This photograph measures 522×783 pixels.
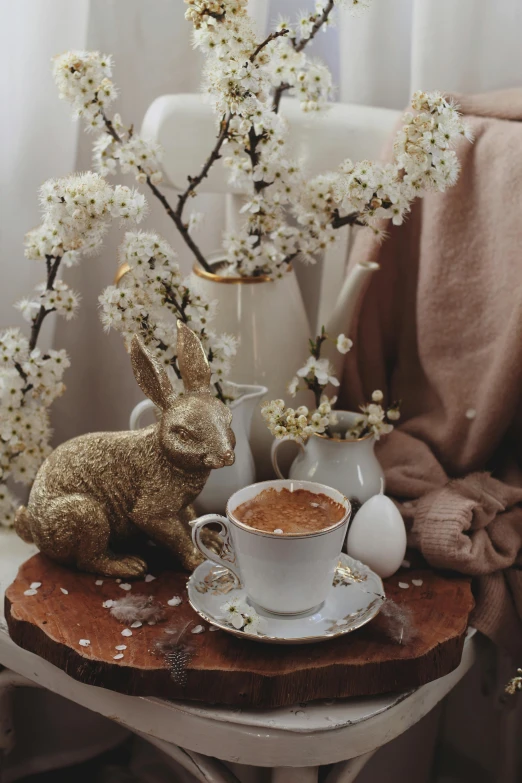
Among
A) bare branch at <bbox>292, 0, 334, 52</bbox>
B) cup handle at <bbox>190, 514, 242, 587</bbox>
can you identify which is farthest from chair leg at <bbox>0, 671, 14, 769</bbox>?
bare branch at <bbox>292, 0, 334, 52</bbox>

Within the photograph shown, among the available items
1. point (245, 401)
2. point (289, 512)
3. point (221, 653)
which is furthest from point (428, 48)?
point (221, 653)

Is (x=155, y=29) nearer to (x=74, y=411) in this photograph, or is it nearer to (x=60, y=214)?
(x=60, y=214)

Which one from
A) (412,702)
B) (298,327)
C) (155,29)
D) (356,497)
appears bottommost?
(412,702)

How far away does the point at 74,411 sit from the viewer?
1.22 meters

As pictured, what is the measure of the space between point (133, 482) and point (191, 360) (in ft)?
0.43

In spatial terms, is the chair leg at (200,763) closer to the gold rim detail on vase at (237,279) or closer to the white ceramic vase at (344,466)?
the white ceramic vase at (344,466)

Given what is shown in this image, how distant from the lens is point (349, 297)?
89cm

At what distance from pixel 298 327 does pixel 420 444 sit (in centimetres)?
20

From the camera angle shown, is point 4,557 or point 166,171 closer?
point 4,557

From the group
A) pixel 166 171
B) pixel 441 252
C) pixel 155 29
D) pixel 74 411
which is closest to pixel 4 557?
pixel 74 411

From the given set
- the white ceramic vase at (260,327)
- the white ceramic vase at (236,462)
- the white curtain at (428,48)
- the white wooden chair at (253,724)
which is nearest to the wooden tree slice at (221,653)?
the white wooden chair at (253,724)

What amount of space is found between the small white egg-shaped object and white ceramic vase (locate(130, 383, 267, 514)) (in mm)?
134

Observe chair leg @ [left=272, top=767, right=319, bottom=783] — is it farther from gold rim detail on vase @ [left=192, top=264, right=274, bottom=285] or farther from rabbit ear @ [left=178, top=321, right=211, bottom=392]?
gold rim detail on vase @ [left=192, top=264, right=274, bottom=285]

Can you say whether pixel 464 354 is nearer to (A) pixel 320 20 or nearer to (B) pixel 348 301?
(B) pixel 348 301
